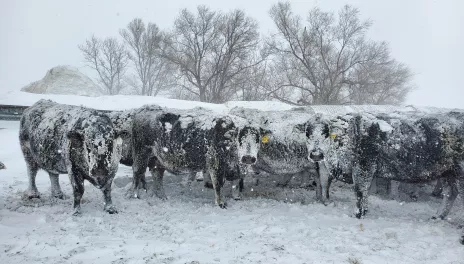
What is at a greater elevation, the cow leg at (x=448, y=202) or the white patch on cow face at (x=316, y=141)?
the white patch on cow face at (x=316, y=141)

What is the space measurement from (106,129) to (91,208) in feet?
4.72

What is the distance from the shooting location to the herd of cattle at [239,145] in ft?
18.1

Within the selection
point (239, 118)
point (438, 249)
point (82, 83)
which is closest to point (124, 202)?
point (239, 118)

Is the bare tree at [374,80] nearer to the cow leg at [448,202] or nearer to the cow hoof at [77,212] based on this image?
the cow leg at [448,202]

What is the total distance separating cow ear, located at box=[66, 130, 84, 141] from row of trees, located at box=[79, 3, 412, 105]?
23.9m

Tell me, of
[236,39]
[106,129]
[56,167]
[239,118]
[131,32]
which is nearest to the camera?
[106,129]

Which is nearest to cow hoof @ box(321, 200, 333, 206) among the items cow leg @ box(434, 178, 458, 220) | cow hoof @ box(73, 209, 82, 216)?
cow leg @ box(434, 178, 458, 220)

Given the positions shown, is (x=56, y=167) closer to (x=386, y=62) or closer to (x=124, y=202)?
(x=124, y=202)

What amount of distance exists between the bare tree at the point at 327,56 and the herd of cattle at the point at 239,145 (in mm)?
20743

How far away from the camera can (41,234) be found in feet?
14.8

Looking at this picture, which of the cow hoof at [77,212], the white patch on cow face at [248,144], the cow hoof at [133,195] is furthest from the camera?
the cow hoof at [133,195]

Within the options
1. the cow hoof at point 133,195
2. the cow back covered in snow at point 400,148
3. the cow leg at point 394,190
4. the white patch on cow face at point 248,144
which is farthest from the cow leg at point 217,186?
the cow leg at point 394,190

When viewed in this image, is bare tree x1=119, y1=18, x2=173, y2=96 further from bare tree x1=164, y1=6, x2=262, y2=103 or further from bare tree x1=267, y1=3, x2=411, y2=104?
bare tree x1=267, y1=3, x2=411, y2=104

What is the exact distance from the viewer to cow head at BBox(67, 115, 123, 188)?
17.9ft
